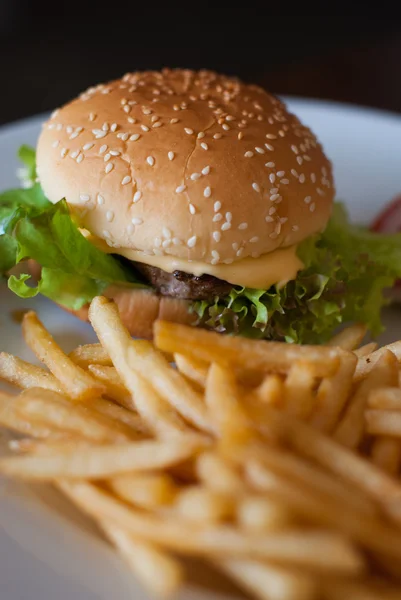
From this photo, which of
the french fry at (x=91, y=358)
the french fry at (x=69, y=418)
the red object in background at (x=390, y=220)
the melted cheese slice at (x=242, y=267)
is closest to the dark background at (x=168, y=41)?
the red object in background at (x=390, y=220)

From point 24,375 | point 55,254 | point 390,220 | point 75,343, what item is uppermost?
point 55,254

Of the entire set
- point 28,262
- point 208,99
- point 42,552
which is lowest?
point 42,552

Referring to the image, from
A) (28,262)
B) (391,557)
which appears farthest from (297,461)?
(28,262)

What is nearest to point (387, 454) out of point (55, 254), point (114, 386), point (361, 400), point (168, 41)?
point (361, 400)

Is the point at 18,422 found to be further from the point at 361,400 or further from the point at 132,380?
the point at 361,400

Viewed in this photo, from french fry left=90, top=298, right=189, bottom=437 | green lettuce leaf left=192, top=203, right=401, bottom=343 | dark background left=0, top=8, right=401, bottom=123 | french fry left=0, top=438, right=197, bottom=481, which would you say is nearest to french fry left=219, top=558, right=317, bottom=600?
french fry left=0, top=438, right=197, bottom=481

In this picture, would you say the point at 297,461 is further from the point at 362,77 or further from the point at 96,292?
the point at 362,77
